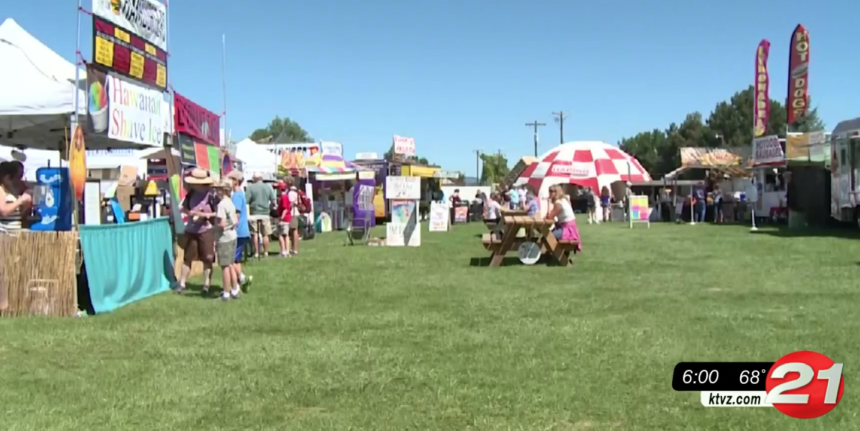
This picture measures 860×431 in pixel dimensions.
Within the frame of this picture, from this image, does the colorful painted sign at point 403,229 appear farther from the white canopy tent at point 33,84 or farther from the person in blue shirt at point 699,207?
the person in blue shirt at point 699,207

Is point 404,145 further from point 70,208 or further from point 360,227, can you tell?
point 70,208

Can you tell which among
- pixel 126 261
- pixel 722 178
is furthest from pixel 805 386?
pixel 722 178

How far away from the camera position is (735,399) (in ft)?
16.8

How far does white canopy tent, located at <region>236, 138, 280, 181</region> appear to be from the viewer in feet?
79.4

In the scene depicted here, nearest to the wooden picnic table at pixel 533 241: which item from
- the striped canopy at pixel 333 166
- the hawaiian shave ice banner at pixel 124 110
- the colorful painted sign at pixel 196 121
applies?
the colorful painted sign at pixel 196 121

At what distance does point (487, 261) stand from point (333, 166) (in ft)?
56.2

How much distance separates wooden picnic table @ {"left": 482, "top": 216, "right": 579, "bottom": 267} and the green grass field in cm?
119

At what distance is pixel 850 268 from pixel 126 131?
1052 cm

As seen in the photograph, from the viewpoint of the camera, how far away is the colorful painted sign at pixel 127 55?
29.9 feet

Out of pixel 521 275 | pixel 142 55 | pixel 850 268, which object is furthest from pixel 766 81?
pixel 142 55

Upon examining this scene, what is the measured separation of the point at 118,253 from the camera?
9328 mm

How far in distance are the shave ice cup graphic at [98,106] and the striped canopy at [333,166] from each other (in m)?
18.4

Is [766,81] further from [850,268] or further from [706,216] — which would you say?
[850,268]

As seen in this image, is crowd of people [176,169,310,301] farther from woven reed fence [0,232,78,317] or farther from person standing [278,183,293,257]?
person standing [278,183,293,257]
